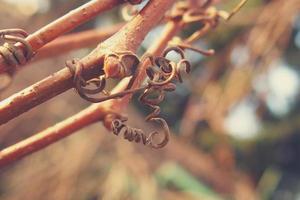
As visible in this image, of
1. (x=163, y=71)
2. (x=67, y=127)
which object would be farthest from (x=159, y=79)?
(x=67, y=127)

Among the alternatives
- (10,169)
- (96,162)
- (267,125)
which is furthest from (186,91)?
(10,169)

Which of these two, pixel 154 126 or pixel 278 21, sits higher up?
pixel 278 21

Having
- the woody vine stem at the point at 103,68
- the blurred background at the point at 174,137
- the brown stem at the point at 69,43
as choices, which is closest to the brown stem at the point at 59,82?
the woody vine stem at the point at 103,68

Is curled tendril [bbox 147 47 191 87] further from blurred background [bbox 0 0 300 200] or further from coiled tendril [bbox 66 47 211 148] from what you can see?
blurred background [bbox 0 0 300 200]

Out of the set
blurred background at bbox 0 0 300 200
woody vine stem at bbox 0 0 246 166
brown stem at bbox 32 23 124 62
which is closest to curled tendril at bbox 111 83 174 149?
woody vine stem at bbox 0 0 246 166

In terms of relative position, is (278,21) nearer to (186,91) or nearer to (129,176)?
(129,176)
